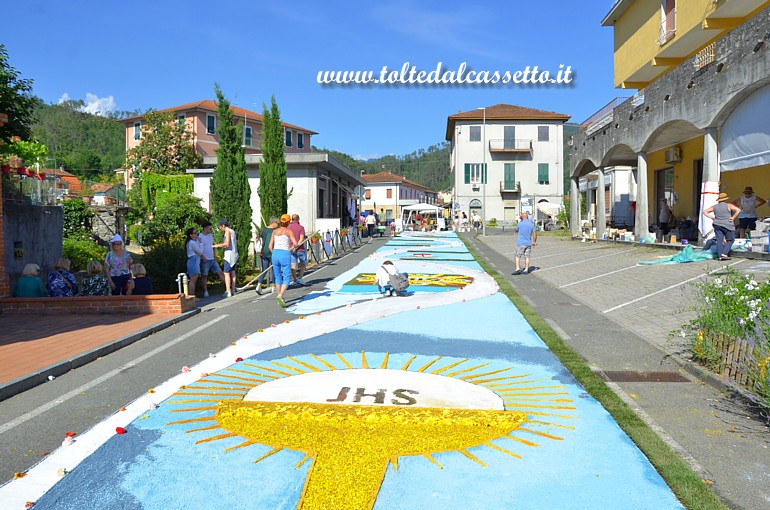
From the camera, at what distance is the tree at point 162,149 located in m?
48.4

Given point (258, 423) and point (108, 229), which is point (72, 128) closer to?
point (108, 229)

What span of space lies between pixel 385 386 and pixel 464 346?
7.67 ft

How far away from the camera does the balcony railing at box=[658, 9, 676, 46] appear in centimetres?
2317

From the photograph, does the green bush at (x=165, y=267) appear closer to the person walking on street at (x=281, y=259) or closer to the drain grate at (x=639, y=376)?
the person walking on street at (x=281, y=259)

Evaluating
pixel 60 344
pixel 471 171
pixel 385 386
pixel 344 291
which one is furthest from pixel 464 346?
pixel 471 171

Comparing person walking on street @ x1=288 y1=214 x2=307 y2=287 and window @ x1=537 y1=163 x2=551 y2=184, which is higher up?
window @ x1=537 y1=163 x2=551 y2=184

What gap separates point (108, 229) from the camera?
38594mm

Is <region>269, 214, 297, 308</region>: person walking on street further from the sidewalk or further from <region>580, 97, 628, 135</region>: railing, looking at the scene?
<region>580, 97, 628, 135</region>: railing

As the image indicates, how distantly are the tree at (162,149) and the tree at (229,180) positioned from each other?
1307 inches

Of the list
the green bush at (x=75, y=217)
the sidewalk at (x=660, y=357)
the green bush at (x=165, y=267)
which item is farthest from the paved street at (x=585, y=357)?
the green bush at (x=75, y=217)

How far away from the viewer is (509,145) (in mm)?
66000

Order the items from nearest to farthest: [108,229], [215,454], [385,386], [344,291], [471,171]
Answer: [215,454] < [385,386] < [344,291] < [108,229] < [471,171]

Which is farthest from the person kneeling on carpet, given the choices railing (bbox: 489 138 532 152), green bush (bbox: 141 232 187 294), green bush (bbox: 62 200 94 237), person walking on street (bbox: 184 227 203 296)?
railing (bbox: 489 138 532 152)

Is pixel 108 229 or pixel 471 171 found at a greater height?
pixel 471 171
